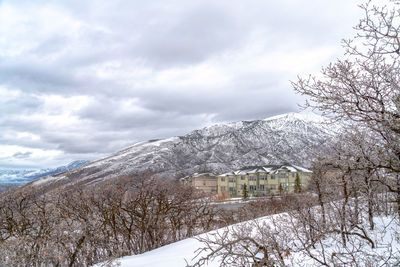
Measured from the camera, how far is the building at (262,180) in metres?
72.2

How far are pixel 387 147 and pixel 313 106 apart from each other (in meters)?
1.31

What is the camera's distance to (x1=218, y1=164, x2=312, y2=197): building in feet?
237

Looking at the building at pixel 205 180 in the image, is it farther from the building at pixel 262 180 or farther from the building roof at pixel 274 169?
the building roof at pixel 274 169

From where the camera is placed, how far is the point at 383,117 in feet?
15.2

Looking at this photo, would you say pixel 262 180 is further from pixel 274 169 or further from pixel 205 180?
pixel 205 180

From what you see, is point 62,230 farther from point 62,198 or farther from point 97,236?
point 62,198

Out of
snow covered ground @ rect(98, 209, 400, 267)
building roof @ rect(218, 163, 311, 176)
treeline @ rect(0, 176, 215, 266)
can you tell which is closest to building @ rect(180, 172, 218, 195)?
building roof @ rect(218, 163, 311, 176)

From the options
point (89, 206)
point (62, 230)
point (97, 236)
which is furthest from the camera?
point (89, 206)

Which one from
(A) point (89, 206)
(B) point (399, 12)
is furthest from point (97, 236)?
(B) point (399, 12)

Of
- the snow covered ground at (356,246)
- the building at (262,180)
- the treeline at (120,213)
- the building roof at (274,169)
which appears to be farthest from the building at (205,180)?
the snow covered ground at (356,246)

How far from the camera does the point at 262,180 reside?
78.1 metres

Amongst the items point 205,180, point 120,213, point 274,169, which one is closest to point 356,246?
point 120,213

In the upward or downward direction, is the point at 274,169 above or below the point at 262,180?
above

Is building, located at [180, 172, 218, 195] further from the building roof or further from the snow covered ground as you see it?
the snow covered ground
